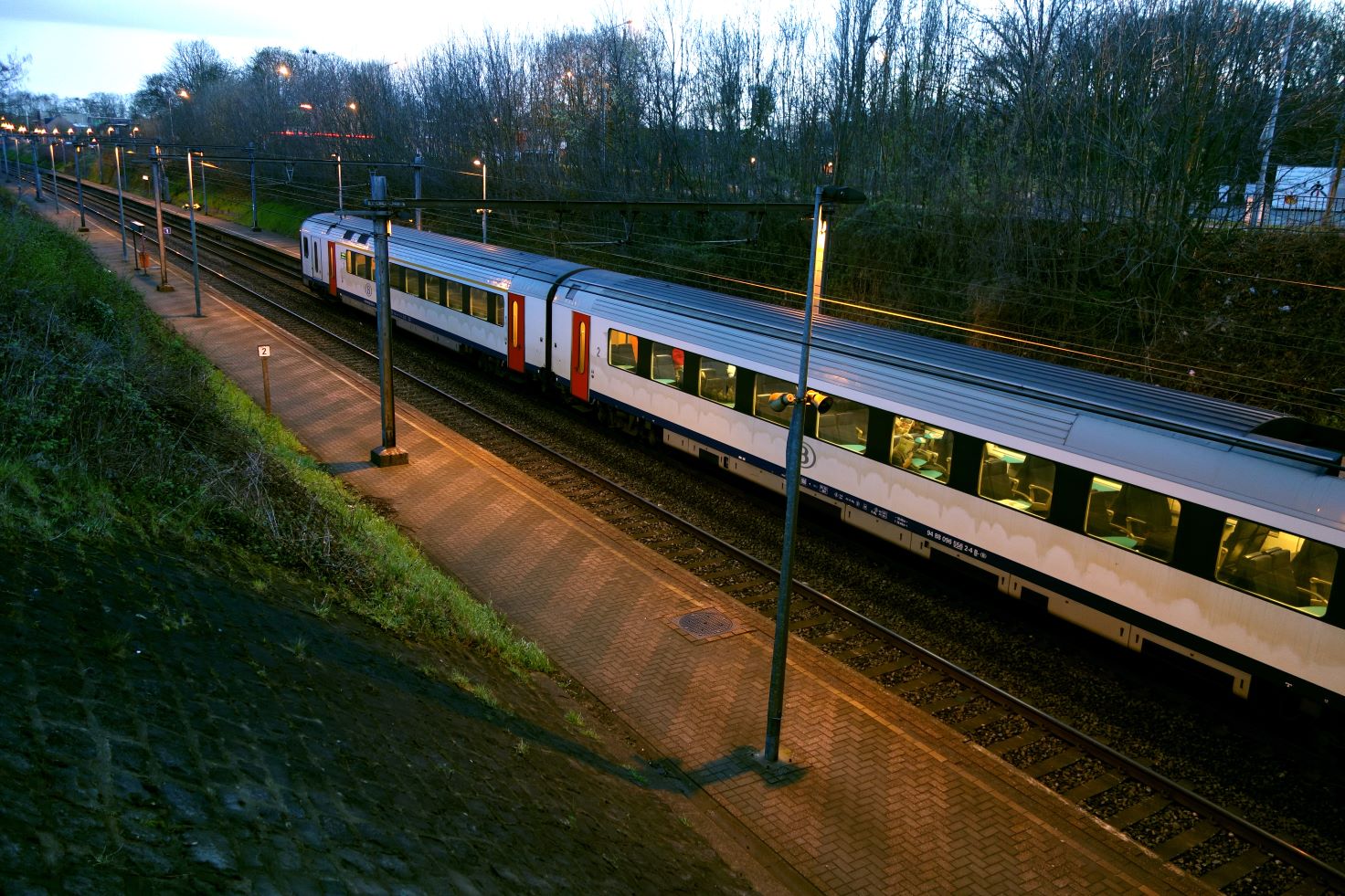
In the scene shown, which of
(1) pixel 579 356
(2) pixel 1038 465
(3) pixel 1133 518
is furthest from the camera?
(1) pixel 579 356

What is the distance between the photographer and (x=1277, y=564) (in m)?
9.66

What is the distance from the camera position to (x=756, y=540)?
15.5 m

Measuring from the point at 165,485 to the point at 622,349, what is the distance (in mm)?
10450

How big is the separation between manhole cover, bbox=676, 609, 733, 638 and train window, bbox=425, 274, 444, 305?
52.9ft

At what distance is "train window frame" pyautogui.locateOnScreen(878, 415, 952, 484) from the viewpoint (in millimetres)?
13016

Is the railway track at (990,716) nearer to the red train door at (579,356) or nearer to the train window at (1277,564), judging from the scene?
the red train door at (579,356)

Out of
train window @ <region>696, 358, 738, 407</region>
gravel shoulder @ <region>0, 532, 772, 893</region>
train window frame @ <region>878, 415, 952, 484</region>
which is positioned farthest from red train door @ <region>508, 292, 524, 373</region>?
gravel shoulder @ <region>0, 532, 772, 893</region>

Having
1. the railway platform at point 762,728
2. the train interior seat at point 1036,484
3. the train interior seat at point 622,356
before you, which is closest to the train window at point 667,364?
the train interior seat at point 622,356

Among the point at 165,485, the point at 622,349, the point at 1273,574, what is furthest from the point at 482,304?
the point at 1273,574

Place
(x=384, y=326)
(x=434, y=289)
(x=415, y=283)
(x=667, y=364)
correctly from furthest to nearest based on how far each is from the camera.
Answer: (x=415, y=283)
(x=434, y=289)
(x=667, y=364)
(x=384, y=326)

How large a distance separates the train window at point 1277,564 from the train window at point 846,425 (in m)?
5.22

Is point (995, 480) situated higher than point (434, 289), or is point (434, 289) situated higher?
point (434, 289)

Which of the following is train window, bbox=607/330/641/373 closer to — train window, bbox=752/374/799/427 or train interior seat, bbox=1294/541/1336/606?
train window, bbox=752/374/799/427

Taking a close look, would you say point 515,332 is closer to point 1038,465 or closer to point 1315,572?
point 1038,465
